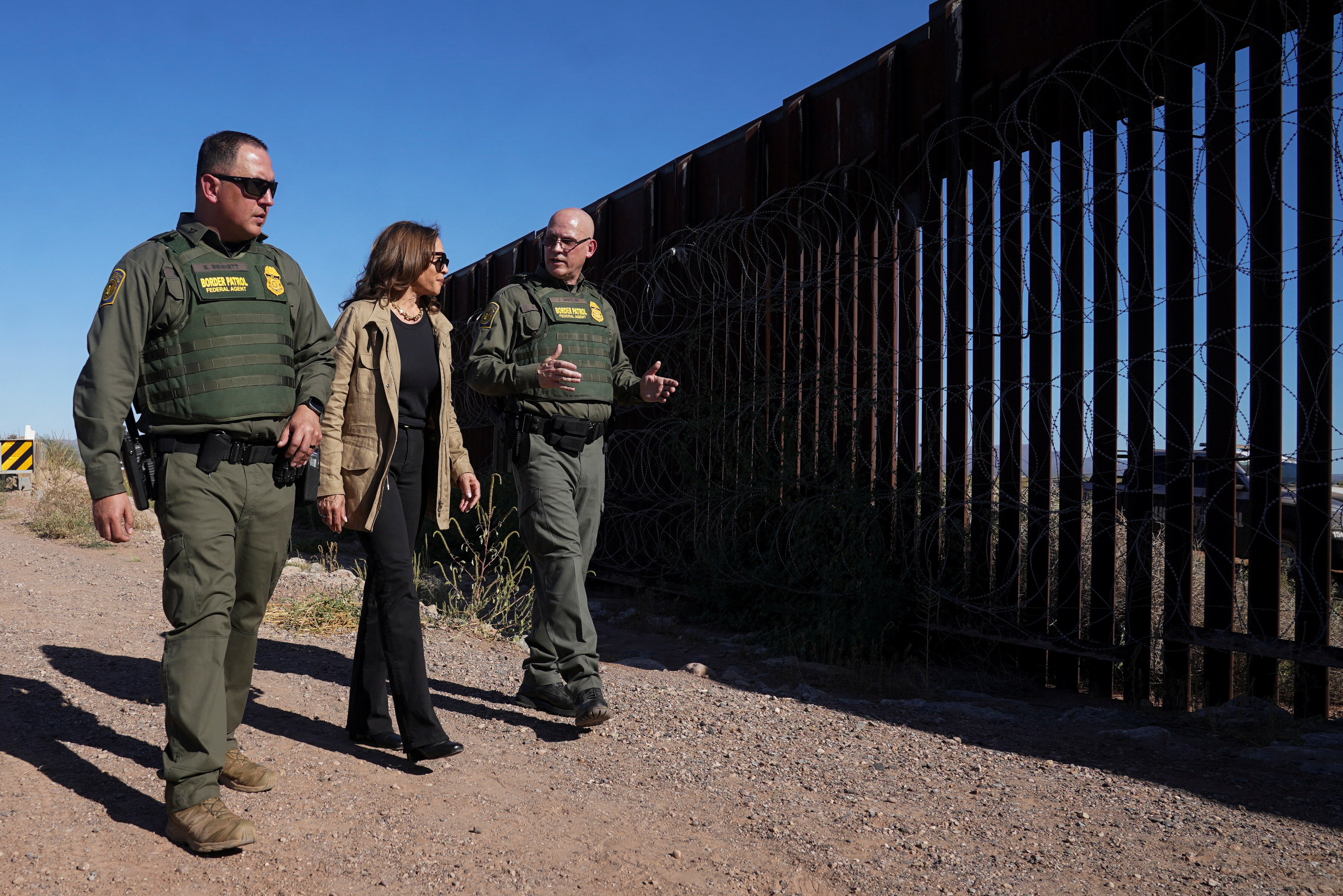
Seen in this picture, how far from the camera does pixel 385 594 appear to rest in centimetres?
307

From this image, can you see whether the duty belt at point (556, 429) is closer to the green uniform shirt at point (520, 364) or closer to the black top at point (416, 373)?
the green uniform shirt at point (520, 364)

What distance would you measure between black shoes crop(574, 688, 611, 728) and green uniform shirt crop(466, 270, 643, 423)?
1.03 m

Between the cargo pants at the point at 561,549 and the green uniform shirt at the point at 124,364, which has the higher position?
the green uniform shirt at the point at 124,364

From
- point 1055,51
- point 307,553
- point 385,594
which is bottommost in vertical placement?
point 307,553

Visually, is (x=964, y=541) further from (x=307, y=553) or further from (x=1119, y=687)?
(x=307, y=553)

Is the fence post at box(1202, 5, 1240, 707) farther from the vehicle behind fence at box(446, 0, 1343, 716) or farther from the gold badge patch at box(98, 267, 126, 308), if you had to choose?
the gold badge patch at box(98, 267, 126, 308)

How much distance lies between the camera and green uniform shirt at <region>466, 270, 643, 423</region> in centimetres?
370

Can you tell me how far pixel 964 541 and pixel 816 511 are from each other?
89 cm

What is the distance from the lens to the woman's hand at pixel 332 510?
3.00m

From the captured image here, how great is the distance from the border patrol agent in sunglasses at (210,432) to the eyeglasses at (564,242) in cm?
132

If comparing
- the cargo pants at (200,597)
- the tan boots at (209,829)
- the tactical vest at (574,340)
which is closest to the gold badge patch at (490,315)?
the tactical vest at (574,340)

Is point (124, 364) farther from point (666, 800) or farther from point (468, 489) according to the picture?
point (666, 800)

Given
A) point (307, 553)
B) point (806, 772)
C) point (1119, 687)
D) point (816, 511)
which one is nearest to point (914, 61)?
point (816, 511)

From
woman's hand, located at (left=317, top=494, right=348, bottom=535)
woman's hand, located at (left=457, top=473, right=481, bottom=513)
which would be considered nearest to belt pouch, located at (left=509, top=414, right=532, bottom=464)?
woman's hand, located at (left=457, top=473, right=481, bottom=513)
